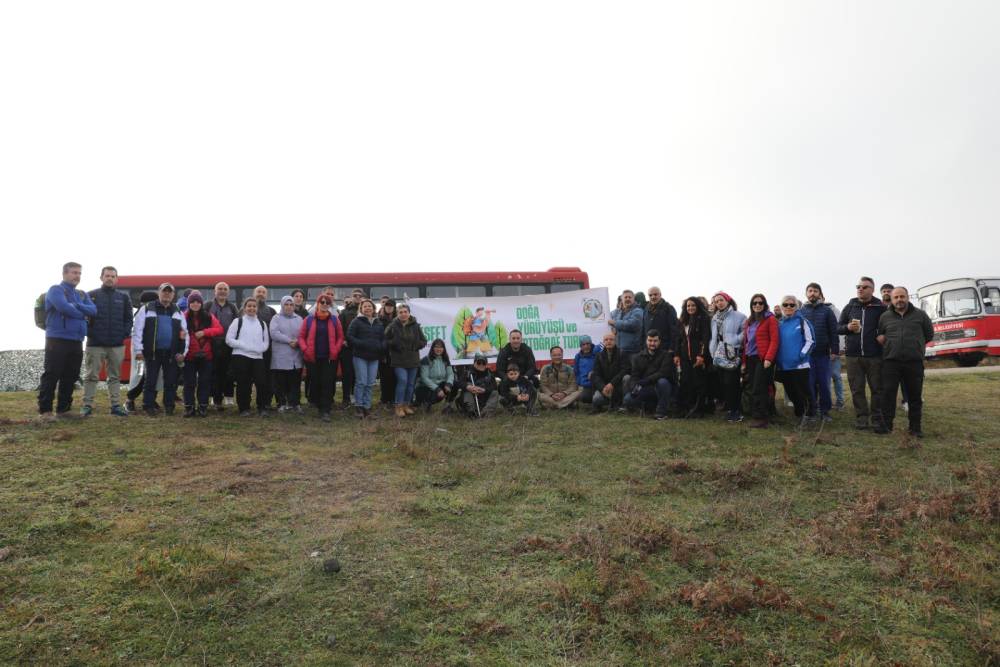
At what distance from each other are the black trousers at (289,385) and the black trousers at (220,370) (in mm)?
664

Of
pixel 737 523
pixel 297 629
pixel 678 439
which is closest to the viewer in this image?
pixel 297 629

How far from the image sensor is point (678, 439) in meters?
8.05

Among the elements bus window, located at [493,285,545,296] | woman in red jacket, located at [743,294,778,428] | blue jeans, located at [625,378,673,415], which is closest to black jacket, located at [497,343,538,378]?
blue jeans, located at [625,378,673,415]

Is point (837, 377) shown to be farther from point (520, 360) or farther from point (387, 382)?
point (387, 382)

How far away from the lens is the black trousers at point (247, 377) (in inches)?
368

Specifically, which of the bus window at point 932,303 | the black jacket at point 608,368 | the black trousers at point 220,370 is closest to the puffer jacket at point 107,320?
the black trousers at point 220,370

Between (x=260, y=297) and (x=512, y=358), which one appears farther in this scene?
(x=512, y=358)

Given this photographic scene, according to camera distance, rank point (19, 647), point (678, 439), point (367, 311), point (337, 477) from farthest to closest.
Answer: point (367, 311) < point (678, 439) < point (337, 477) < point (19, 647)

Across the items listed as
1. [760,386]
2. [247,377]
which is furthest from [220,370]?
[760,386]

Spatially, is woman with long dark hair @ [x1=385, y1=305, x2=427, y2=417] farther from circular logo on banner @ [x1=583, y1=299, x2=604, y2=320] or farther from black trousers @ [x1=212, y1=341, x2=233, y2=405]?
circular logo on banner @ [x1=583, y1=299, x2=604, y2=320]

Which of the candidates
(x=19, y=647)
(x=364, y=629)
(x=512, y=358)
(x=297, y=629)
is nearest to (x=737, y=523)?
(x=364, y=629)

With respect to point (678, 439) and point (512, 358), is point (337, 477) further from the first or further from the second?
point (512, 358)

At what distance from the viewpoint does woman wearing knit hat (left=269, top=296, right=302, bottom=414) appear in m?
9.73

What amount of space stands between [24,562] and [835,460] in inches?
293
